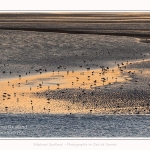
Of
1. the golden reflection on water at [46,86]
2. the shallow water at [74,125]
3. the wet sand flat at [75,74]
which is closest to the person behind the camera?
the shallow water at [74,125]

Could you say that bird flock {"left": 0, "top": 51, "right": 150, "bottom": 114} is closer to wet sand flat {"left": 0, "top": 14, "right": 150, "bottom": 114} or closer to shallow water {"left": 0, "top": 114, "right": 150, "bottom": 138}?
wet sand flat {"left": 0, "top": 14, "right": 150, "bottom": 114}

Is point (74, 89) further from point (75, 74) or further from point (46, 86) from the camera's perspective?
point (46, 86)

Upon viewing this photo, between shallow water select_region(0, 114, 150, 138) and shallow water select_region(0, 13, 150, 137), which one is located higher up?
shallow water select_region(0, 13, 150, 137)

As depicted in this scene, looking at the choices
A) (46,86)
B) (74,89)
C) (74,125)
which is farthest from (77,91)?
(74,125)

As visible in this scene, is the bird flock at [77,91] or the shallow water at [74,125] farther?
the bird flock at [77,91]

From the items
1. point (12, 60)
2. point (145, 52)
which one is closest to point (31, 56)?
point (12, 60)

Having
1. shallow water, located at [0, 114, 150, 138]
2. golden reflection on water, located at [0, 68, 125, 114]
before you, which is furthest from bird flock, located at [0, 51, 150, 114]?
shallow water, located at [0, 114, 150, 138]

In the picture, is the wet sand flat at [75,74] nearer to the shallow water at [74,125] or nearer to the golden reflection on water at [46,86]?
the golden reflection on water at [46,86]

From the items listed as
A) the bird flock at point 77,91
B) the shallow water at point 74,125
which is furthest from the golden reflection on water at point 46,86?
the shallow water at point 74,125

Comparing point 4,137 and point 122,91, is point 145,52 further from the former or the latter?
point 4,137
